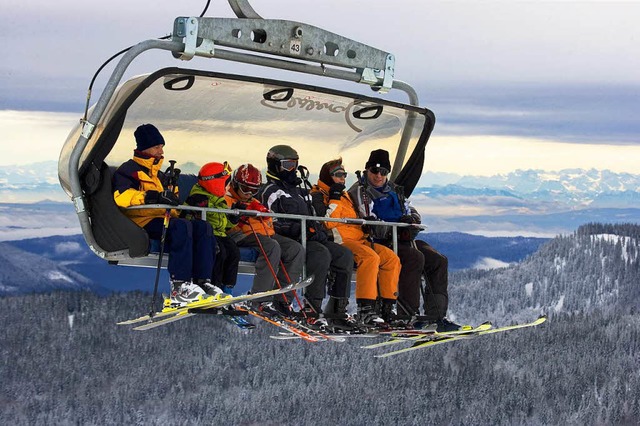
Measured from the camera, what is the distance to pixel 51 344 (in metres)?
94.2

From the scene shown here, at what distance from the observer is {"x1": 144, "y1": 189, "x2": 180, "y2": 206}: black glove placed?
9.89 m

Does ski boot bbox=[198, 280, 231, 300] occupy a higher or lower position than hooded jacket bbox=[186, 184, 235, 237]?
lower

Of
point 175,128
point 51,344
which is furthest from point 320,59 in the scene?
point 51,344

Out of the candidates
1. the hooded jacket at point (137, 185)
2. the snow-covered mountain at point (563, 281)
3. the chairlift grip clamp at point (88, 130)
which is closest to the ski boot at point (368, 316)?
the hooded jacket at point (137, 185)

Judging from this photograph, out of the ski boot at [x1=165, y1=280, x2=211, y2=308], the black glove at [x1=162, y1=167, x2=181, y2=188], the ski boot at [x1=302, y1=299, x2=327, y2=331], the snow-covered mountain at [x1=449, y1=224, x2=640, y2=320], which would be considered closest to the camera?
the ski boot at [x1=165, y1=280, x2=211, y2=308]

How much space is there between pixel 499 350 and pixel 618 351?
465 inches

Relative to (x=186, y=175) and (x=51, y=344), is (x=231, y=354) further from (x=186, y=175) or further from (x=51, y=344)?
(x=186, y=175)

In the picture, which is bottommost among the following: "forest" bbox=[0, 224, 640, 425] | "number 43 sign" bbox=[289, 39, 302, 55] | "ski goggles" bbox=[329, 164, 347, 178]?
"forest" bbox=[0, 224, 640, 425]

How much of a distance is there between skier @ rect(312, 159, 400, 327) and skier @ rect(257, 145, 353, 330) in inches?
6.5

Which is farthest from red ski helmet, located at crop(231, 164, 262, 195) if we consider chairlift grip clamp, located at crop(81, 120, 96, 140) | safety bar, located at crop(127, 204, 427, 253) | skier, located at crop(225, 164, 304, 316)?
chairlift grip clamp, located at crop(81, 120, 96, 140)

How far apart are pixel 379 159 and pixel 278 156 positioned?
121cm

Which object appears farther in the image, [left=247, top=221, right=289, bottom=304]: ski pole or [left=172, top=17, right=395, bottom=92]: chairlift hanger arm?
[left=247, top=221, right=289, bottom=304]: ski pole

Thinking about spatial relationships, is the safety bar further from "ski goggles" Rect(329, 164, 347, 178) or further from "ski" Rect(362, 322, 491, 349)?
"ski" Rect(362, 322, 491, 349)

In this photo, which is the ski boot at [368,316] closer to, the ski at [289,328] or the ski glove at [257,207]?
the ski at [289,328]
